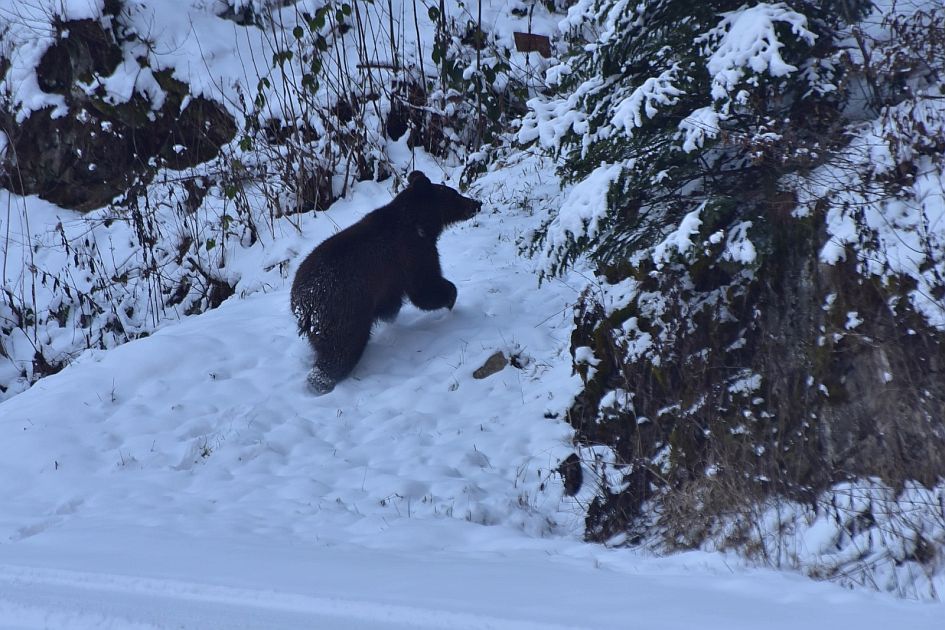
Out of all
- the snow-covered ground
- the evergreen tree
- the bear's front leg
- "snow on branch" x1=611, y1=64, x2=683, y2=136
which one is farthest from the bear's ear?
"snow on branch" x1=611, y1=64, x2=683, y2=136

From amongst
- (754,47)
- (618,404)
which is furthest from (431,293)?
(754,47)

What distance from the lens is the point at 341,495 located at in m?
5.29

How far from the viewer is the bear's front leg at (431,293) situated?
7.41m

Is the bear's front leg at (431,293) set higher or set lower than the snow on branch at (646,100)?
lower

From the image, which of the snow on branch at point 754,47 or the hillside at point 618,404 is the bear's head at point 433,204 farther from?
the snow on branch at point 754,47

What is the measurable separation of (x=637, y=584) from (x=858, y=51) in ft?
11.7

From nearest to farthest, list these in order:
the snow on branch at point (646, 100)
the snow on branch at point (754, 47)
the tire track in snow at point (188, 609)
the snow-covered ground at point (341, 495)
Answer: the tire track in snow at point (188, 609) < the snow-covered ground at point (341, 495) < the snow on branch at point (754, 47) < the snow on branch at point (646, 100)

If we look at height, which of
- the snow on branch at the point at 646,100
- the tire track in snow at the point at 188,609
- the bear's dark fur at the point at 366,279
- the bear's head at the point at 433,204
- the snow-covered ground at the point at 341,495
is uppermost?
the bear's head at the point at 433,204

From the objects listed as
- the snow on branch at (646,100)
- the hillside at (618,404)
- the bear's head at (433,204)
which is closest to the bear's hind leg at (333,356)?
the hillside at (618,404)

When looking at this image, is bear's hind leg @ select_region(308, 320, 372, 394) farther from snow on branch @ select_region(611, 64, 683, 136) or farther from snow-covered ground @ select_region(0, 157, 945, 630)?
snow on branch @ select_region(611, 64, 683, 136)

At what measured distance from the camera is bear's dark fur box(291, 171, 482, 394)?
6.85 m

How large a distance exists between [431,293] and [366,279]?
748 mm

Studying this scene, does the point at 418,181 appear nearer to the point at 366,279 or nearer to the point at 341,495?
the point at 366,279

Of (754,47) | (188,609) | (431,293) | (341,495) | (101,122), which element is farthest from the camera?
(101,122)
